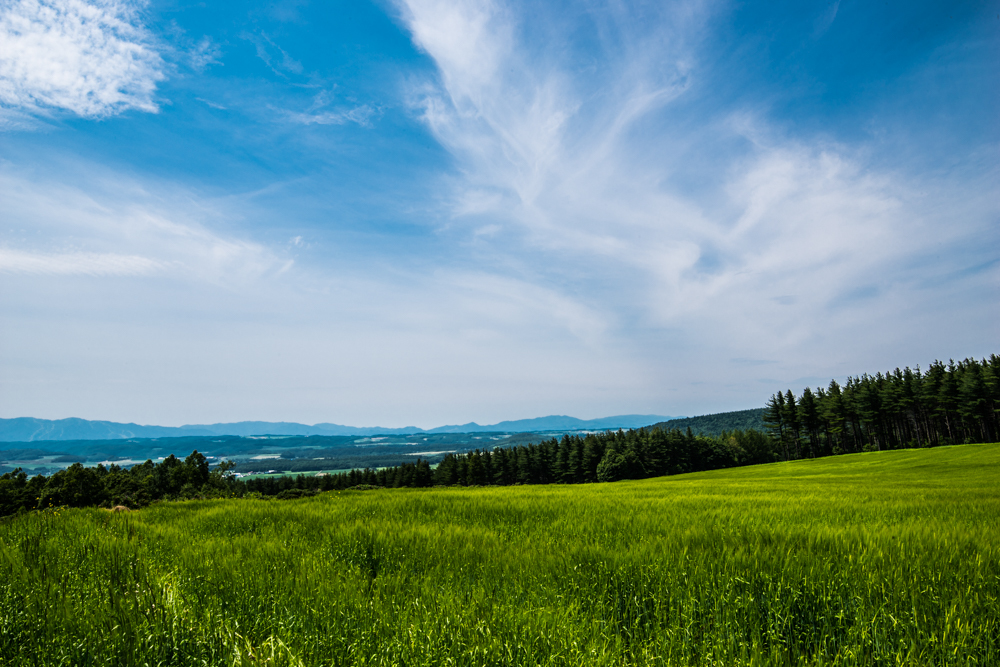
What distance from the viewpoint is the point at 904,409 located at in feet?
284

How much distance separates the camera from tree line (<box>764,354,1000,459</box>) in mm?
72062

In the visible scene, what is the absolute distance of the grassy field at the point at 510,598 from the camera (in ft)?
9.53

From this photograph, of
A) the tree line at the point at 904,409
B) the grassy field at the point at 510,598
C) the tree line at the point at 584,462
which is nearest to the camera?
the grassy field at the point at 510,598

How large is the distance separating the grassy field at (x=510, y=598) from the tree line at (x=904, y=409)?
3901 inches

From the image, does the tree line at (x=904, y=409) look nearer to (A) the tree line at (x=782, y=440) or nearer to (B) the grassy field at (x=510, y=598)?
(A) the tree line at (x=782, y=440)

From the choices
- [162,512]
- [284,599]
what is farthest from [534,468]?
[284,599]

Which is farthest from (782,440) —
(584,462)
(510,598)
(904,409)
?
(510,598)

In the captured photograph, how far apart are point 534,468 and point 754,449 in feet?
198

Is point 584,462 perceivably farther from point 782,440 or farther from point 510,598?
point 510,598

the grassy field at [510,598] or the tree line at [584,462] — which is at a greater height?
the grassy field at [510,598]

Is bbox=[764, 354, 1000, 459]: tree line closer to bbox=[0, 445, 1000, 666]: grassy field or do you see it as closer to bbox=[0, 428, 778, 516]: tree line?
bbox=[0, 428, 778, 516]: tree line

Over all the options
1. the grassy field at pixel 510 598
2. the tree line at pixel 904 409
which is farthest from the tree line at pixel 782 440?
the grassy field at pixel 510 598

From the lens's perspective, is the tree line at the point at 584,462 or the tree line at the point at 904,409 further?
the tree line at the point at 584,462

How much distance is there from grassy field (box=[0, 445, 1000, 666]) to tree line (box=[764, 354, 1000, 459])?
99.1 metres
